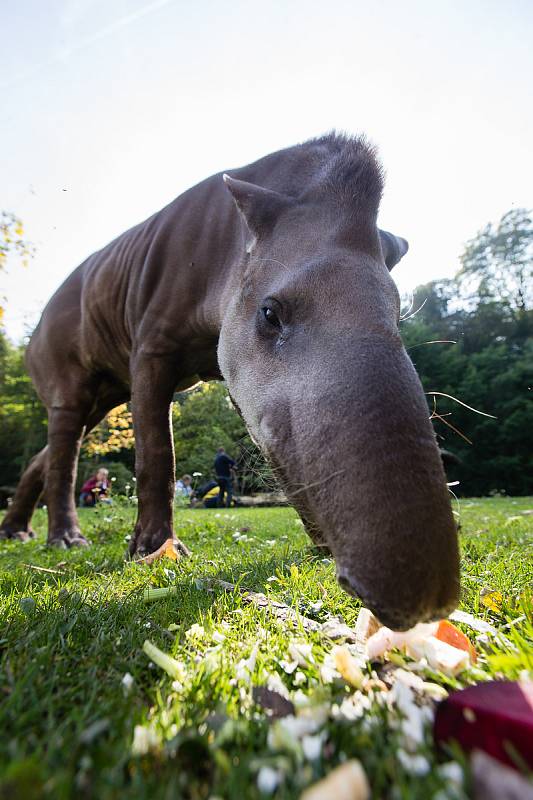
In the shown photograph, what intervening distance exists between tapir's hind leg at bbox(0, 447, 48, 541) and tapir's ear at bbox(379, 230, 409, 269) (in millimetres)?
4986

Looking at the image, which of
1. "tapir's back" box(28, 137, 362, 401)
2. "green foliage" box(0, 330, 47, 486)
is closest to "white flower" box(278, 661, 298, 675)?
"tapir's back" box(28, 137, 362, 401)

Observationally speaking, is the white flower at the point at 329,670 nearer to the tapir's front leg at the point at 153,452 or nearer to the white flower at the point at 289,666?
the white flower at the point at 289,666

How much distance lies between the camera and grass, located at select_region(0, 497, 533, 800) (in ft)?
2.82

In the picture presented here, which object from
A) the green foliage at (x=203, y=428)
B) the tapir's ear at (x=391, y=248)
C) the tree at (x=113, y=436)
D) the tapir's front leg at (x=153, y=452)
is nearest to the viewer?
the tapir's ear at (x=391, y=248)

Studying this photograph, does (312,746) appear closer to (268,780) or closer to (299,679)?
(268,780)

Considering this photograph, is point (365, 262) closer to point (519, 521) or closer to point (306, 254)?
point (306, 254)

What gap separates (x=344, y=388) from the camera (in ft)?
6.32

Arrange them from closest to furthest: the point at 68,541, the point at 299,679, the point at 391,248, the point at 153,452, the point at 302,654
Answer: the point at 299,679 → the point at 302,654 → the point at 391,248 → the point at 153,452 → the point at 68,541

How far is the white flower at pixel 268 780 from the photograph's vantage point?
2.71ft

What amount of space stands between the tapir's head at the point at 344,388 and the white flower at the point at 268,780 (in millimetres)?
667

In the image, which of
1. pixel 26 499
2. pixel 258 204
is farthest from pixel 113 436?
pixel 258 204

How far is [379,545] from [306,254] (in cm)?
177

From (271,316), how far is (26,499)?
5.22 metres

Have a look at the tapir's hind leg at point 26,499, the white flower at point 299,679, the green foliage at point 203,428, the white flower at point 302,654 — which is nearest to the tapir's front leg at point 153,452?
the white flower at point 302,654
